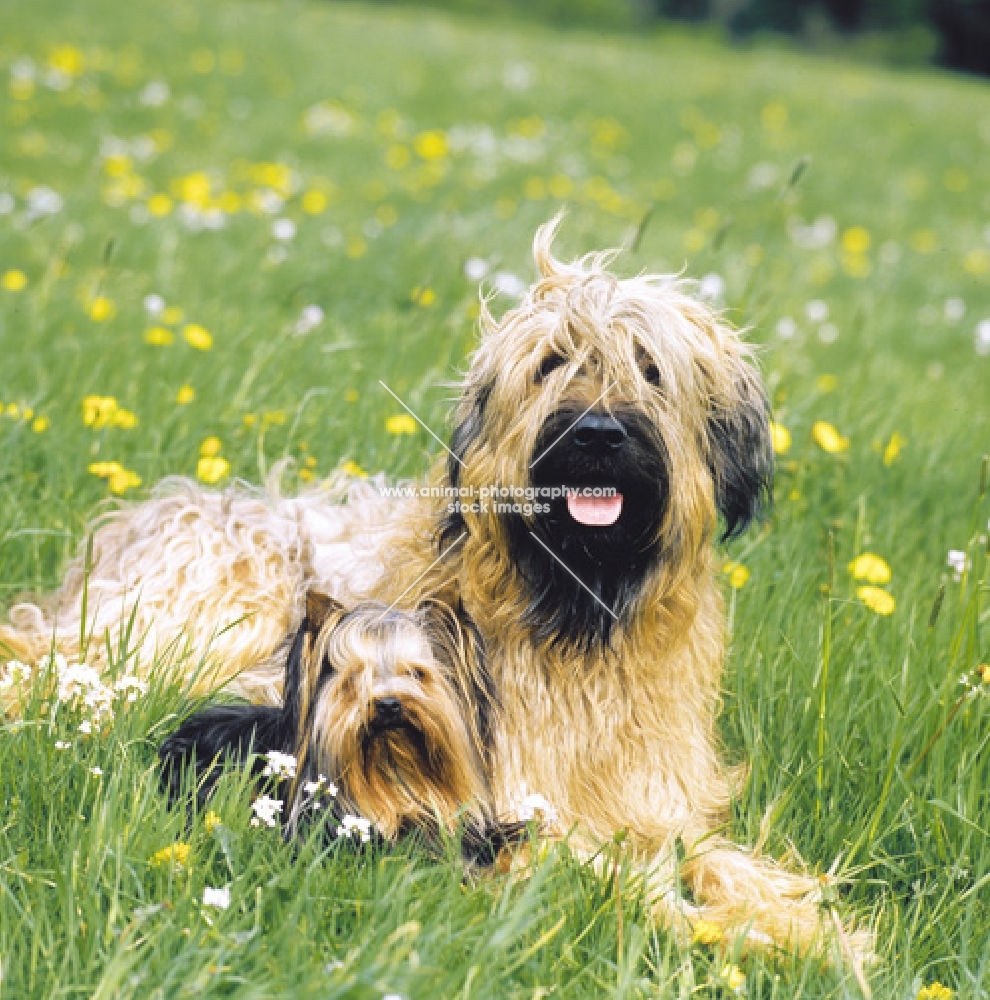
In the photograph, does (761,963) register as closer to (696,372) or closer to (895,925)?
(895,925)

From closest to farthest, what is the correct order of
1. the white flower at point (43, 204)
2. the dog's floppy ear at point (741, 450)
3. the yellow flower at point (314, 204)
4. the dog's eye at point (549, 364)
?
the dog's eye at point (549, 364) < the dog's floppy ear at point (741, 450) < the white flower at point (43, 204) < the yellow flower at point (314, 204)

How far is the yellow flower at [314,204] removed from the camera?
8.15 metres

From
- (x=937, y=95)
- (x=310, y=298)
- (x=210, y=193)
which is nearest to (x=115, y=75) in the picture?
(x=210, y=193)

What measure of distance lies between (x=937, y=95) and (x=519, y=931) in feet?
72.0

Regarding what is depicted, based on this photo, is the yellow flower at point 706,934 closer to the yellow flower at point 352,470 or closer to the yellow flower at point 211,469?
the yellow flower at point 352,470

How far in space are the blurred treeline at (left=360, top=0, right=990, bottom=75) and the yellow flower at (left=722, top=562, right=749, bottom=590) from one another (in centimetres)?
3179

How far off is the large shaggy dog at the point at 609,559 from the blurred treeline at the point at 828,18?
1271 inches

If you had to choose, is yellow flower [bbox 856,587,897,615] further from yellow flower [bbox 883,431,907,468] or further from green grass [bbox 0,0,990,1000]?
yellow flower [bbox 883,431,907,468]

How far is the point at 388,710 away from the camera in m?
2.86

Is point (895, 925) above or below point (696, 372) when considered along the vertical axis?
below

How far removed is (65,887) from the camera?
7.92ft

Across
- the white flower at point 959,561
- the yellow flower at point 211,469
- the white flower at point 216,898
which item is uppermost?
the white flower at point 959,561

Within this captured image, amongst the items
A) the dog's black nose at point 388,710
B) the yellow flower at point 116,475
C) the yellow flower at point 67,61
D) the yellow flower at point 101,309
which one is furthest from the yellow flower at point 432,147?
the dog's black nose at point 388,710

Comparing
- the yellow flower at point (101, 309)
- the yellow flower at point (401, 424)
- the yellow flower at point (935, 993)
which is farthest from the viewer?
the yellow flower at point (101, 309)
